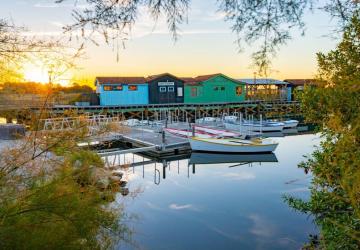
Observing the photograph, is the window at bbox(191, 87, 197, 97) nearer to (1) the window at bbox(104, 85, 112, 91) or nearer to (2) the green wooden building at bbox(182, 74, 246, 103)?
(2) the green wooden building at bbox(182, 74, 246, 103)

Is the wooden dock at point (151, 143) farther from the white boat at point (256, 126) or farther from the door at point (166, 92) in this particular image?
the door at point (166, 92)

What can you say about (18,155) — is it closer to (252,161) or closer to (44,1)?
(44,1)

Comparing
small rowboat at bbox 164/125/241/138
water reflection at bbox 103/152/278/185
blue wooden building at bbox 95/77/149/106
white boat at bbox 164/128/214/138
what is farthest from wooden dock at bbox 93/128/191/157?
blue wooden building at bbox 95/77/149/106

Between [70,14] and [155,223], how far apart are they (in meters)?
9.24

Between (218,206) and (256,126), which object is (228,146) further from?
(256,126)

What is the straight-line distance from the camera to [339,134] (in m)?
1.81

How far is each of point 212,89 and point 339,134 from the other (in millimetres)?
32450

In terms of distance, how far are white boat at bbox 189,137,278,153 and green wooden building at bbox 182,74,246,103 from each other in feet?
47.8

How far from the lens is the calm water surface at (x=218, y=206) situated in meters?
9.09

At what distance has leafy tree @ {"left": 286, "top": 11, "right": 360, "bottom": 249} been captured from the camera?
5.07ft

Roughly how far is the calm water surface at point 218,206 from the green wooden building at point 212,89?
622 inches

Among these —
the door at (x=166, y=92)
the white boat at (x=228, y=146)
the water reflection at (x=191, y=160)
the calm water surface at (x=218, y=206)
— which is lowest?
the calm water surface at (x=218, y=206)

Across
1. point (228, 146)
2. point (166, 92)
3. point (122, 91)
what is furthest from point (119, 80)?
point (228, 146)

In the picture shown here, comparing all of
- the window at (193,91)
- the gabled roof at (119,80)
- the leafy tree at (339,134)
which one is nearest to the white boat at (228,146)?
the gabled roof at (119,80)
